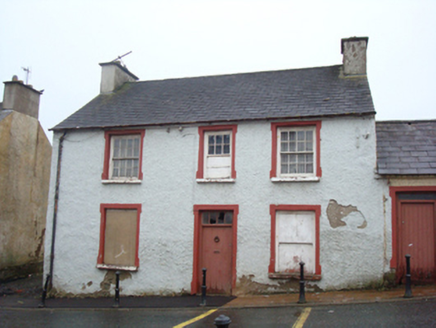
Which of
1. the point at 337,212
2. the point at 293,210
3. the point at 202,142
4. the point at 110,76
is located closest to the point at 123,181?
the point at 202,142

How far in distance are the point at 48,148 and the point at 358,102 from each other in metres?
13.6

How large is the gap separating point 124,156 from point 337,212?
6.94 meters

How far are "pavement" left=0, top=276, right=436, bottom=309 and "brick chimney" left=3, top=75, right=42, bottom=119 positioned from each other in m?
7.78

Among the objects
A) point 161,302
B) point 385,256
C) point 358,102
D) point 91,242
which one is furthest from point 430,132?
point 91,242

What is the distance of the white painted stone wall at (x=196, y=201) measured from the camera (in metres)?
11.7

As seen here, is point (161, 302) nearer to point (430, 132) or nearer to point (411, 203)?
point (411, 203)

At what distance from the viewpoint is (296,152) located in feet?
41.1

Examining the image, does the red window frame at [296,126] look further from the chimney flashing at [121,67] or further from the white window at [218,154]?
the chimney flashing at [121,67]

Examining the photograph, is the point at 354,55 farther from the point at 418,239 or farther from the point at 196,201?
the point at 196,201

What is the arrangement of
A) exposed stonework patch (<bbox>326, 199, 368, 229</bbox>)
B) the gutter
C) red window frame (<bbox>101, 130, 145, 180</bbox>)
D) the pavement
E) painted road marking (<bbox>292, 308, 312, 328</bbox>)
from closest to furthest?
painted road marking (<bbox>292, 308, 312, 328</bbox>) < the pavement < exposed stonework patch (<bbox>326, 199, 368, 229</bbox>) < the gutter < red window frame (<bbox>101, 130, 145, 180</bbox>)

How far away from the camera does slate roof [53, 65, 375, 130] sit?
42.3 feet

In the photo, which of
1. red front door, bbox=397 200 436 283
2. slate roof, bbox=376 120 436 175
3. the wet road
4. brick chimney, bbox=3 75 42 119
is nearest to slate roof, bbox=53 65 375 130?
slate roof, bbox=376 120 436 175

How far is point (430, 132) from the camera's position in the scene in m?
12.8

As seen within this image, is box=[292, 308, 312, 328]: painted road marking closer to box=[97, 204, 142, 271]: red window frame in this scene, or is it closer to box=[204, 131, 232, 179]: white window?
box=[204, 131, 232, 179]: white window
